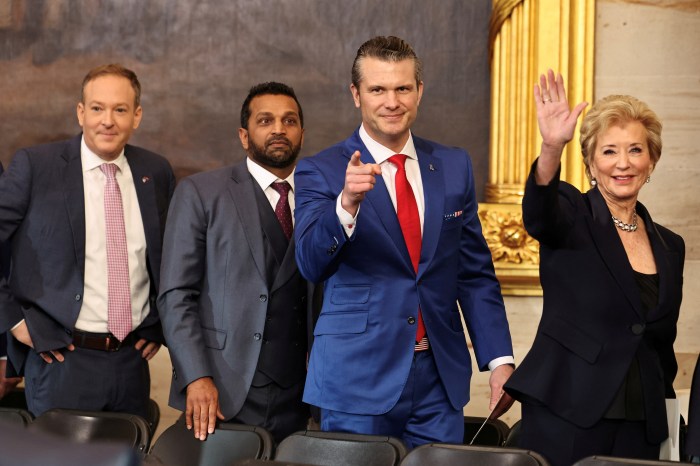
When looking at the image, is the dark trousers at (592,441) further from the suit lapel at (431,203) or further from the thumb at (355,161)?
the thumb at (355,161)

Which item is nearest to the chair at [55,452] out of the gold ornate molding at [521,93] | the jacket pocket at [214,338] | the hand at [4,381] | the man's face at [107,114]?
the jacket pocket at [214,338]

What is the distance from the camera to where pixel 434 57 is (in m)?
5.37

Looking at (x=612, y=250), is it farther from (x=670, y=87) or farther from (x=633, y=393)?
(x=670, y=87)

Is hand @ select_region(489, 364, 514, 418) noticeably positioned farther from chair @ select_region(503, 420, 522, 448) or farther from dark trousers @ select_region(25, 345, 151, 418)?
dark trousers @ select_region(25, 345, 151, 418)

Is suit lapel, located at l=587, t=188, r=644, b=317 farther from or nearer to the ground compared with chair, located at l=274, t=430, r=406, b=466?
farther from the ground

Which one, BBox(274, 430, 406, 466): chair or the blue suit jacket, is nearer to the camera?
BBox(274, 430, 406, 466): chair

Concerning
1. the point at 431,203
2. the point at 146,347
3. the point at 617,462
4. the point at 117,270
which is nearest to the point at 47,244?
the point at 117,270

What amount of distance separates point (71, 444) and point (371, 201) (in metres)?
2.26

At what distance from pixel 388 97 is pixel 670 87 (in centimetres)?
258

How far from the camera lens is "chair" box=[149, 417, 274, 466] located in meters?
3.02

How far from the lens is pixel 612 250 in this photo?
287cm

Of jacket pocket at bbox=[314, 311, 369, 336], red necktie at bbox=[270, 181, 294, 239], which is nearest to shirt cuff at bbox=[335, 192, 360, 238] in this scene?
jacket pocket at bbox=[314, 311, 369, 336]

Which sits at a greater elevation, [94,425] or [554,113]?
[554,113]

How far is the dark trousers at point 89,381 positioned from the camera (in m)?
3.75
